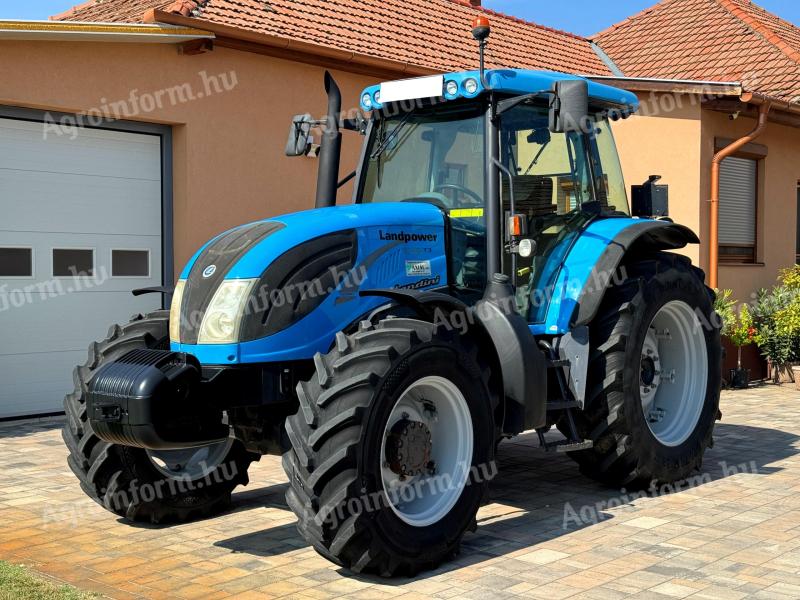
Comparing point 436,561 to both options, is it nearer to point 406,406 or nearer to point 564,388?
point 406,406

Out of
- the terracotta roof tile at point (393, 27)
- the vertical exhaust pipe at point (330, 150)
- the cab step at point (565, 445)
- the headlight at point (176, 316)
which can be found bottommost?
the cab step at point (565, 445)

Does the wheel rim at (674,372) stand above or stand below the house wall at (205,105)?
below

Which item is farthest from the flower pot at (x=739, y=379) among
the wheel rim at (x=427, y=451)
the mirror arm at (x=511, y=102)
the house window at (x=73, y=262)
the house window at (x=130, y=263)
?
the wheel rim at (x=427, y=451)

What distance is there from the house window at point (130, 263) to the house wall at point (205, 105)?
1.11 ft

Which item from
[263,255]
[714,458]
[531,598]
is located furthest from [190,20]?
[531,598]

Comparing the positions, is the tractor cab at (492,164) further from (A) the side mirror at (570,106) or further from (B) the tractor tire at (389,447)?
(B) the tractor tire at (389,447)

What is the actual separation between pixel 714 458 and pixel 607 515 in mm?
2033

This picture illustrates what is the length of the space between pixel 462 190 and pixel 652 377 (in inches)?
78.4

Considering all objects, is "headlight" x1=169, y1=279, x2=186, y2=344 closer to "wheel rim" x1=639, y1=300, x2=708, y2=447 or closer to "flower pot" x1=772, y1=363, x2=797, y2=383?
"wheel rim" x1=639, y1=300, x2=708, y2=447

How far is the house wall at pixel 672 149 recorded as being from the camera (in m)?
12.6

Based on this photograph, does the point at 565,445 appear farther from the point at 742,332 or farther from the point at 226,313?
the point at 742,332

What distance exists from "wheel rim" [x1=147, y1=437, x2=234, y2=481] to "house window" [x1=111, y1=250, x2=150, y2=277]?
169 inches

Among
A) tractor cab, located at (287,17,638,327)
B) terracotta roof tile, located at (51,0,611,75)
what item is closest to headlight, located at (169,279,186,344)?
tractor cab, located at (287,17,638,327)

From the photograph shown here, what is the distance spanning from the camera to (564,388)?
19.9 ft
